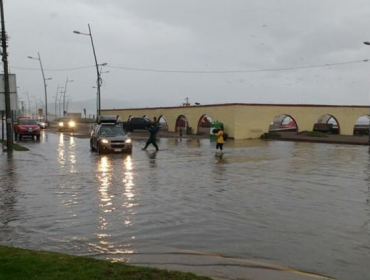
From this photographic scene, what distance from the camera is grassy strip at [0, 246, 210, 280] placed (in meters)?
4.82

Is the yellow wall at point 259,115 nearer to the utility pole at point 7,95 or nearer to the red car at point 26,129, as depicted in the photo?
the red car at point 26,129

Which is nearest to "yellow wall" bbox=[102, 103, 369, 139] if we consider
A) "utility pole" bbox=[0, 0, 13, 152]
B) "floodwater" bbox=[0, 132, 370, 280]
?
"utility pole" bbox=[0, 0, 13, 152]

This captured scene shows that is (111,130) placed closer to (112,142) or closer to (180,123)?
(112,142)

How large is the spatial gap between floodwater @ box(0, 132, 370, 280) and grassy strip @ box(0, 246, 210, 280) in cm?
69

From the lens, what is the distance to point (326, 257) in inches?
249

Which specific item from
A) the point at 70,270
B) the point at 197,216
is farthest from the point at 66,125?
the point at 70,270

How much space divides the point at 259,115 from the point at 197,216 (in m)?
34.7

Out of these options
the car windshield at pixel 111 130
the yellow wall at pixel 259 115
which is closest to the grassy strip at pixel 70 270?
the car windshield at pixel 111 130

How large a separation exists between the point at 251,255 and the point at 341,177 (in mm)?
9705

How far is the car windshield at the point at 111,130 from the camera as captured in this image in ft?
79.2

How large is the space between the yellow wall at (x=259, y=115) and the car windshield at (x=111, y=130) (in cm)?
1836

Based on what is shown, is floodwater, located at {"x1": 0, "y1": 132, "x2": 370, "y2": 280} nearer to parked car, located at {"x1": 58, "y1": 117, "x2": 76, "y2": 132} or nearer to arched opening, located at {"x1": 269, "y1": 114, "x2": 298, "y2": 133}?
arched opening, located at {"x1": 269, "y1": 114, "x2": 298, "y2": 133}

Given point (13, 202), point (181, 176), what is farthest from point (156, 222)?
point (181, 176)

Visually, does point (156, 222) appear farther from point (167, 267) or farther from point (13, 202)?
point (13, 202)
